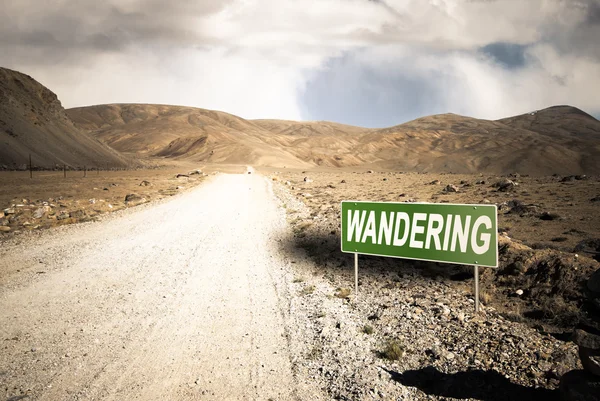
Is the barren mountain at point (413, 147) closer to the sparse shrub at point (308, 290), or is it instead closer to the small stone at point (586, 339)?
the sparse shrub at point (308, 290)

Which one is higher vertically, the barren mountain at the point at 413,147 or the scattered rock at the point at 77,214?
the barren mountain at the point at 413,147

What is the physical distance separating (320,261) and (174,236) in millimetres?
5833

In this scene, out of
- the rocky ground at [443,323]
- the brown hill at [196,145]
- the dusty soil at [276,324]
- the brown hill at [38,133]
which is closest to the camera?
the rocky ground at [443,323]

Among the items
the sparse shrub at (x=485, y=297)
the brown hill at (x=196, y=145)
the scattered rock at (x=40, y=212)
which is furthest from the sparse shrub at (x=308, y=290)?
the brown hill at (x=196, y=145)

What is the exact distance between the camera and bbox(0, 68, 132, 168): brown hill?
51984 millimetres

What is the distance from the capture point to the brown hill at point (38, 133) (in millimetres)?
51984

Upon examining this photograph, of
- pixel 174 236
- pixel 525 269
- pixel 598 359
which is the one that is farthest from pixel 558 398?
pixel 174 236

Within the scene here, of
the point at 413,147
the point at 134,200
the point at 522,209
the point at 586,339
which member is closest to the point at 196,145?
the point at 413,147

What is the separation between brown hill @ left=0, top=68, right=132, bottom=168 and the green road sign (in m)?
53.9

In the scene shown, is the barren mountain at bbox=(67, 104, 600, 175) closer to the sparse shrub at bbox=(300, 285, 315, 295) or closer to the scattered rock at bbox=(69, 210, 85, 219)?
the scattered rock at bbox=(69, 210, 85, 219)

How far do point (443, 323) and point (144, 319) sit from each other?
5.11 metres

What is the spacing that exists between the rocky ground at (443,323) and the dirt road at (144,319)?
753 millimetres

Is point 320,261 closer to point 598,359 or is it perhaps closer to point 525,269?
point 525,269

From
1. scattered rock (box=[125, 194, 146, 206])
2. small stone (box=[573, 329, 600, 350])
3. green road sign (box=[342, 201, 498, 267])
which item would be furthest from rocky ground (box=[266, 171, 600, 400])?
scattered rock (box=[125, 194, 146, 206])
